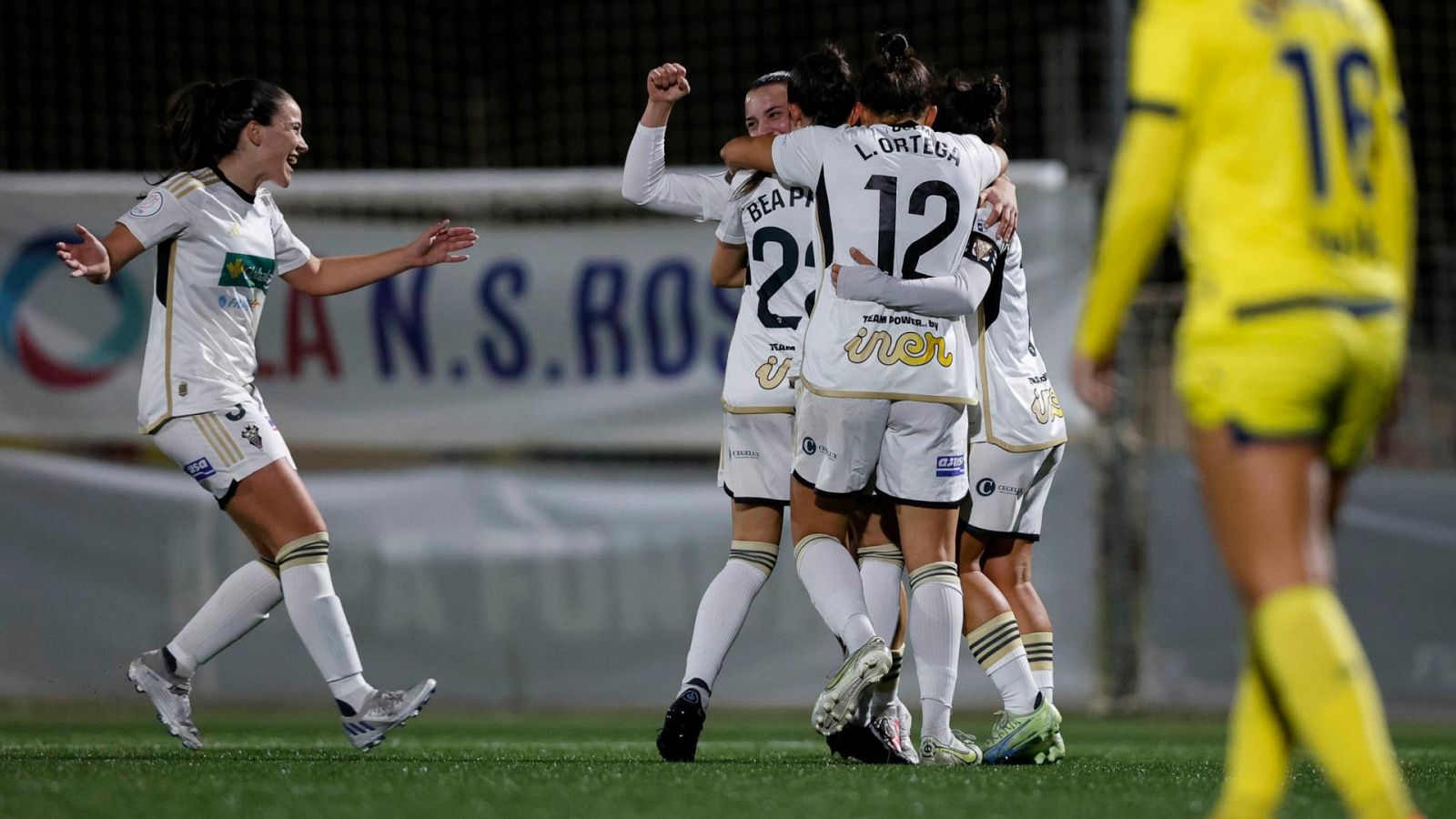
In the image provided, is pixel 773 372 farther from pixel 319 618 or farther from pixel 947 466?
pixel 319 618

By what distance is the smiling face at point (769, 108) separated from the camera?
17.7 feet

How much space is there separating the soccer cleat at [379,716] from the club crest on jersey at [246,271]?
4.17 ft

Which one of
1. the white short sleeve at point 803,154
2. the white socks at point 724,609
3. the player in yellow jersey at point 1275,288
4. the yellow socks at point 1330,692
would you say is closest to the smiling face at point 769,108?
the white short sleeve at point 803,154

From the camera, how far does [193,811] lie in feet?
11.3

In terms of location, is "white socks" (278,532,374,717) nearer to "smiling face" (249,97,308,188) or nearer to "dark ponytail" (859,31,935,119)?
"smiling face" (249,97,308,188)

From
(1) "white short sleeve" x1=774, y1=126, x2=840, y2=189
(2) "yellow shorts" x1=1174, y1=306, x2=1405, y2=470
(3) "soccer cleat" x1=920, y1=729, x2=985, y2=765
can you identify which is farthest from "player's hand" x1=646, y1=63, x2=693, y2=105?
(2) "yellow shorts" x1=1174, y1=306, x2=1405, y2=470

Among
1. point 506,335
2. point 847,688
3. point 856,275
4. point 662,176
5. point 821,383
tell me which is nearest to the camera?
point 847,688

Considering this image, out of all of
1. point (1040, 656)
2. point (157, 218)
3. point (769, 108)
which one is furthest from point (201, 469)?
point (1040, 656)

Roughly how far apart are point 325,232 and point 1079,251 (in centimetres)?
405

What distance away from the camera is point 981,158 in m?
4.84

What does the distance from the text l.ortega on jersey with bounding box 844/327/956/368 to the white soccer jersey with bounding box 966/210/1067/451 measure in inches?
25.1

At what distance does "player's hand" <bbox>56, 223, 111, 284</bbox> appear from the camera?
15.1 feet

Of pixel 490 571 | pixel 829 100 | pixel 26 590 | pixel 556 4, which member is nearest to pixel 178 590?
pixel 26 590

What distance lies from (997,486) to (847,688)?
3.67 feet
